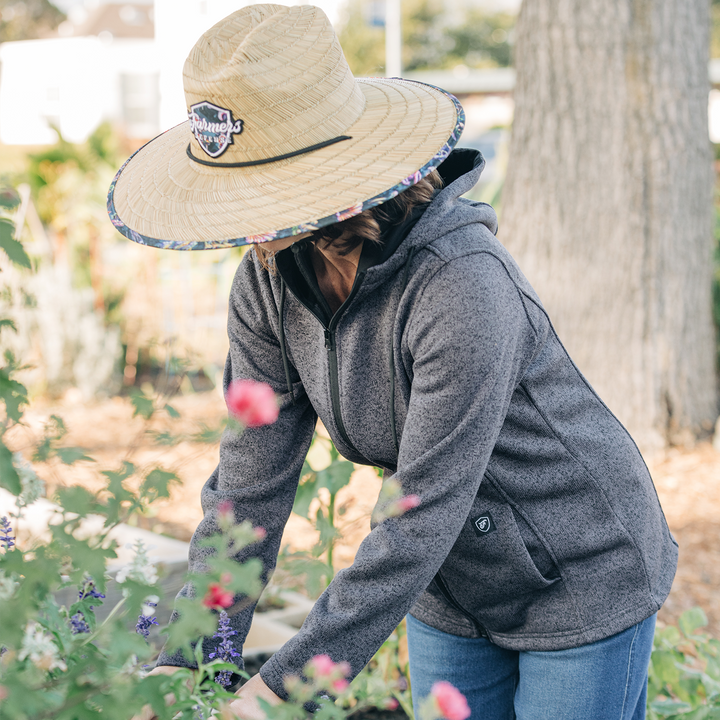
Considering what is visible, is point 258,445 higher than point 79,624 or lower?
higher

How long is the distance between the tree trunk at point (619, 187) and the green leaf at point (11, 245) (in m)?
3.63

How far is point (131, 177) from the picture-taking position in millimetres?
1319

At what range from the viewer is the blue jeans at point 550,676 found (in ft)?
4.31

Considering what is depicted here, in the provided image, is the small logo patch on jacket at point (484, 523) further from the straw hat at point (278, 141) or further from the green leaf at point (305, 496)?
the green leaf at point (305, 496)

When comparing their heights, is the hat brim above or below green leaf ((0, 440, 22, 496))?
above

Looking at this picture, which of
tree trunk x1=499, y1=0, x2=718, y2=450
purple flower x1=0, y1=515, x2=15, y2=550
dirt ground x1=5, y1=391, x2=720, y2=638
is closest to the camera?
purple flower x1=0, y1=515, x2=15, y2=550

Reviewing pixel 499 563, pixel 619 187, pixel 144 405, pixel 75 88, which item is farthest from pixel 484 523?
pixel 75 88

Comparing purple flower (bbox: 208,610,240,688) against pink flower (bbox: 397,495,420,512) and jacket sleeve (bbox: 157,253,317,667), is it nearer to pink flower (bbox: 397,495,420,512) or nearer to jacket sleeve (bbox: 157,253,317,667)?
jacket sleeve (bbox: 157,253,317,667)

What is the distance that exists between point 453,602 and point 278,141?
0.87 metres

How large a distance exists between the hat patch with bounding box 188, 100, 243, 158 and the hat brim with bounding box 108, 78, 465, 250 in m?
0.04

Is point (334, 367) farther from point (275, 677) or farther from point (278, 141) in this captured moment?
point (275, 677)

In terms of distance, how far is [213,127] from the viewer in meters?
1.12

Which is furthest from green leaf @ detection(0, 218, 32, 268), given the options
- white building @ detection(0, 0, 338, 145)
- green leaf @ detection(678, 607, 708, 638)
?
white building @ detection(0, 0, 338, 145)

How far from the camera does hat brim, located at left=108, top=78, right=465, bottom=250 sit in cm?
106
